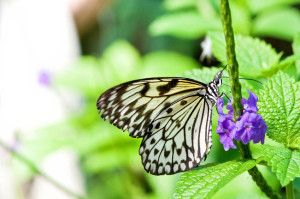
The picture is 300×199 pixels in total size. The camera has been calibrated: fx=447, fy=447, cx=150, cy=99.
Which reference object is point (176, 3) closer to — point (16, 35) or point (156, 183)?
point (156, 183)

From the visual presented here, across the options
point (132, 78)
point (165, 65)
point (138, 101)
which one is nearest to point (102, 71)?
Result: point (132, 78)

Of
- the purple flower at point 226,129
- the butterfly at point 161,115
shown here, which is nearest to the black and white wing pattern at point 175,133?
the butterfly at point 161,115

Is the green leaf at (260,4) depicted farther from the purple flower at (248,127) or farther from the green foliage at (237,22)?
the purple flower at (248,127)

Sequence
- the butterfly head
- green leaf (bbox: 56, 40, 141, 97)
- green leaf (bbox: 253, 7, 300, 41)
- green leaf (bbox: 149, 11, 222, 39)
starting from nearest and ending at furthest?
the butterfly head → green leaf (bbox: 149, 11, 222, 39) → green leaf (bbox: 253, 7, 300, 41) → green leaf (bbox: 56, 40, 141, 97)

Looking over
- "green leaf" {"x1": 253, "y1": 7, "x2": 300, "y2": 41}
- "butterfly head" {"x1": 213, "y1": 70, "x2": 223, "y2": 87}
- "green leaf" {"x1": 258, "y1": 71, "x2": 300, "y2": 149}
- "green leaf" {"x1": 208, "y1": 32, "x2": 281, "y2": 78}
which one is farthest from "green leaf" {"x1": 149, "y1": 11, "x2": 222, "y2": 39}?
"green leaf" {"x1": 258, "y1": 71, "x2": 300, "y2": 149}

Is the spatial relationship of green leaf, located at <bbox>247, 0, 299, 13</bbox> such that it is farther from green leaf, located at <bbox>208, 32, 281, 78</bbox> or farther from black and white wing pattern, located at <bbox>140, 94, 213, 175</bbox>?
black and white wing pattern, located at <bbox>140, 94, 213, 175</bbox>

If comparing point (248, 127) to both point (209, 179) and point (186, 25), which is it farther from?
point (186, 25)
